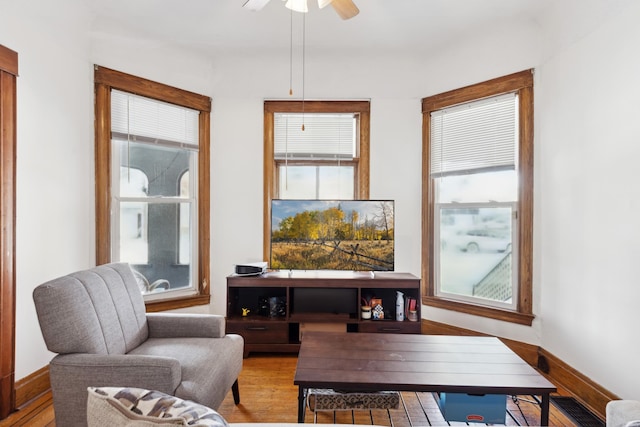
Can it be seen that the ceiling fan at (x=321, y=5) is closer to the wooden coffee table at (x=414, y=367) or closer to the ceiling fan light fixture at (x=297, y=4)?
the ceiling fan light fixture at (x=297, y=4)

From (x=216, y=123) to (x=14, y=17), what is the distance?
1606mm

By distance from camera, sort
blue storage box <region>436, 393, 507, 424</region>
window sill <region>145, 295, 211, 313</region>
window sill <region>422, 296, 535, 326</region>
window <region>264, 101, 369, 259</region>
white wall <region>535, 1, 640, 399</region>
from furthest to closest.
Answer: window <region>264, 101, 369, 259</region> < window sill <region>145, 295, 211, 313</region> < window sill <region>422, 296, 535, 326</region> < white wall <region>535, 1, 640, 399</region> < blue storage box <region>436, 393, 507, 424</region>

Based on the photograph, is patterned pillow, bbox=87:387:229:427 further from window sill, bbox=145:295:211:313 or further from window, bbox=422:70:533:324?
window, bbox=422:70:533:324

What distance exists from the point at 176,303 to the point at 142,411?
280 centimetres

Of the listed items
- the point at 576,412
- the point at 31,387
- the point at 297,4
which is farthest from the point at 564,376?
the point at 31,387

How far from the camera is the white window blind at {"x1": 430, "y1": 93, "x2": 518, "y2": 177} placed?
116 inches

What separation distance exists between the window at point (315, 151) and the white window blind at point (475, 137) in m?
0.69

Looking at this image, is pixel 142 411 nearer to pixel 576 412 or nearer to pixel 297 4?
pixel 297 4

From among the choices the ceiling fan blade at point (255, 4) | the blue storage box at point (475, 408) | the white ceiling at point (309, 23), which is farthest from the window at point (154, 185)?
the blue storage box at point (475, 408)

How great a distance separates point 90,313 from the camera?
5.47 ft

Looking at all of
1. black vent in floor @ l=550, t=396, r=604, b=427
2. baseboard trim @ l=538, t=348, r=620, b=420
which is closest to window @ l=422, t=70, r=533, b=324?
baseboard trim @ l=538, t=348, r=620, b=420

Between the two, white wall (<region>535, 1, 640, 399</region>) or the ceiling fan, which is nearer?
white wall (<region>535, 1, 640, 399</region>)

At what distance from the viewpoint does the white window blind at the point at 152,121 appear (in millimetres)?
2971

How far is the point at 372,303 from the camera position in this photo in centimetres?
312
